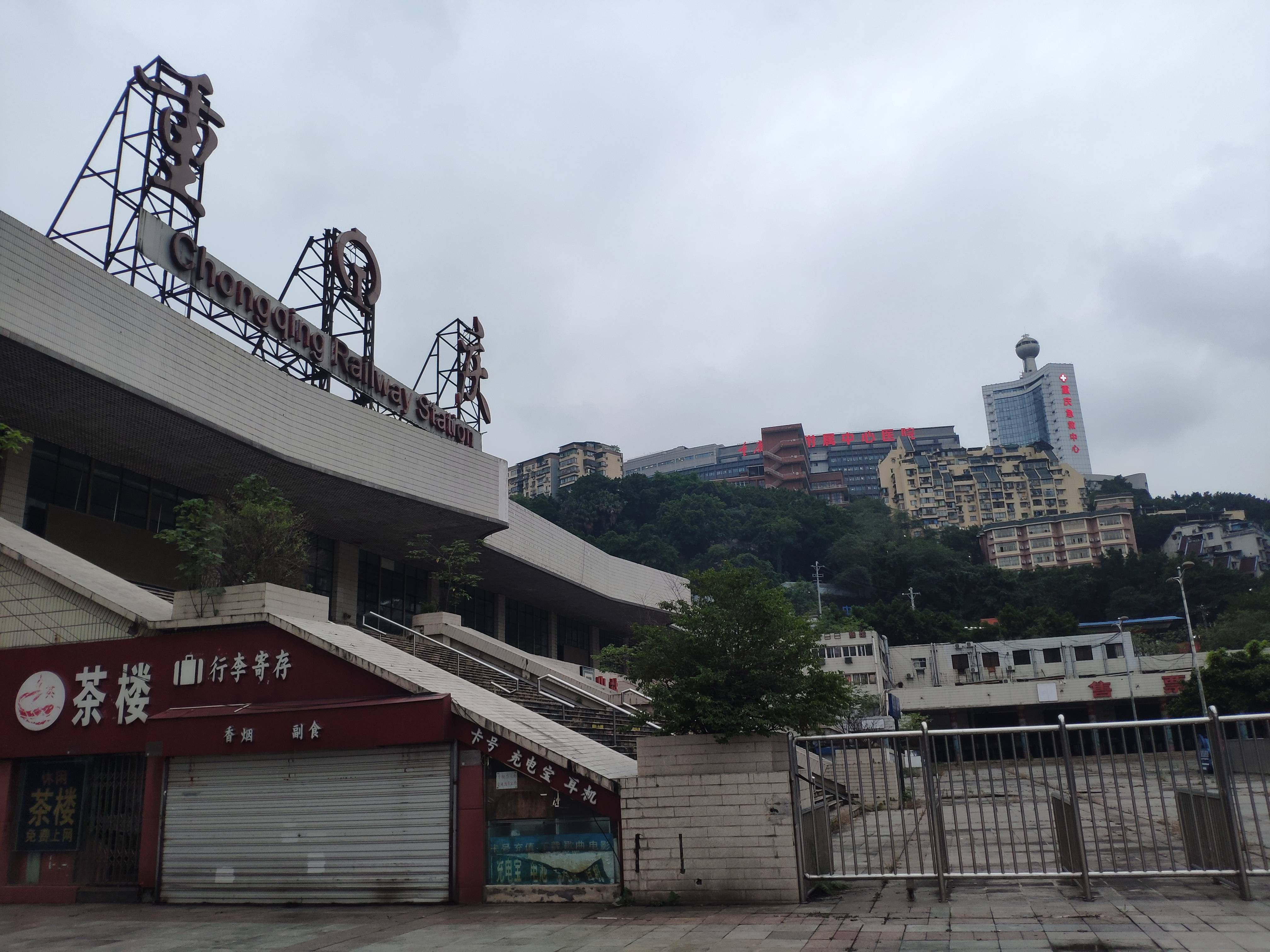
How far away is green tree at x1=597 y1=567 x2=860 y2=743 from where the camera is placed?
11.2m

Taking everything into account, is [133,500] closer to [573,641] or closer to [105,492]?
[105,492]

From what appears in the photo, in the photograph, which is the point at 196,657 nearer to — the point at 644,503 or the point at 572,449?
the point at 644,503

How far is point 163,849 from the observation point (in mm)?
13383

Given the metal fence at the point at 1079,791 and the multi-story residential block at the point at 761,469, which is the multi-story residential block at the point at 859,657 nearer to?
the metal fence at the point at 1079,791

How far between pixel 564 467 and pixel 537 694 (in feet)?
477

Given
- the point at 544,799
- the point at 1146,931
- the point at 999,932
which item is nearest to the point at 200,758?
the point at 544,799

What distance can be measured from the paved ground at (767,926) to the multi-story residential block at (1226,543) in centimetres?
11645

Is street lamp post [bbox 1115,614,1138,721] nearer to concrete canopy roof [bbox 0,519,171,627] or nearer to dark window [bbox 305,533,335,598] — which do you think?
dark window [bbox 305,533,335,598]

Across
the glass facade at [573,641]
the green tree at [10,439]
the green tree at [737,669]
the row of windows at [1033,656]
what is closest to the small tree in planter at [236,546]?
the green tree at [10,439]

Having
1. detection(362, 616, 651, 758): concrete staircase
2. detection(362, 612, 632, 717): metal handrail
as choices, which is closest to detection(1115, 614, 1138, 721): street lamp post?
detection(362, 616, 651, 758): concrete staircase

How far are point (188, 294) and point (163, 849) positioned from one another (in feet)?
47.1

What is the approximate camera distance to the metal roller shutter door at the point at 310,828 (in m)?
12.2

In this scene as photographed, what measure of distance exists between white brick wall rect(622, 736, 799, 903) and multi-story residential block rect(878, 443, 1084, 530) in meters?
137

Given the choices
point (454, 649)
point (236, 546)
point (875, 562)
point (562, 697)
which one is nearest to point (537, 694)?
point (562, 697)
